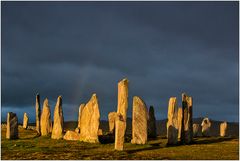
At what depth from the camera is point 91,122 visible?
107 feet

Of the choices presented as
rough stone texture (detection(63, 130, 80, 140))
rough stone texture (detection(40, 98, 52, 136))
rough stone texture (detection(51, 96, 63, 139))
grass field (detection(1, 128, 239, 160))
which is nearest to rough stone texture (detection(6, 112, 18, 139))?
rough stone texture (detection(40, 98, 52, 136))

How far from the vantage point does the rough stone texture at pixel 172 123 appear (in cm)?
3134

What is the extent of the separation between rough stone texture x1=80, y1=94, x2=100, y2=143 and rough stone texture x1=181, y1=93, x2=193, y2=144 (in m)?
6.36

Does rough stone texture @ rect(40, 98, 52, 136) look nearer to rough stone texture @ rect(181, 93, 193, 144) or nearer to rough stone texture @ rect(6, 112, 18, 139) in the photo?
rough stone texture @ rect(6, 112, 18, 139)

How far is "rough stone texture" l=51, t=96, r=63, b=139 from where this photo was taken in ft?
120

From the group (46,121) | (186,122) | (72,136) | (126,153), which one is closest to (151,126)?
(186,122)

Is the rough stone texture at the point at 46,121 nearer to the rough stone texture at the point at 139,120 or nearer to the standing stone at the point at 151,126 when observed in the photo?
the standing stone at the point at 151,126

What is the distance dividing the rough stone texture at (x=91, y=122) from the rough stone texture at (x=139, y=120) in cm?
325

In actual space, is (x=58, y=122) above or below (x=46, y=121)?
below

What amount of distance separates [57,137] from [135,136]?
8.91 m

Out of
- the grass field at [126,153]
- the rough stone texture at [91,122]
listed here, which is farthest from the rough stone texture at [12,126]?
the grass field at [126,153]

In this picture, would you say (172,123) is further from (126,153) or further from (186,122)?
(126,153)

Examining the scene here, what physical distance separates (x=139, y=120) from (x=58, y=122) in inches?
402

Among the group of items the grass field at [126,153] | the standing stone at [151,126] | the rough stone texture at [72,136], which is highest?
the standing stone at [151,126]
